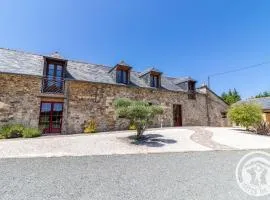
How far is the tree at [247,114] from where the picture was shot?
14.2 m

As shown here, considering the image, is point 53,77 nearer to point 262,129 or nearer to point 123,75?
point 123,75

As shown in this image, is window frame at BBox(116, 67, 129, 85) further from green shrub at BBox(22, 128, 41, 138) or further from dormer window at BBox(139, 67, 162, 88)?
green shrub at BBox(22, 128, 41, 138)

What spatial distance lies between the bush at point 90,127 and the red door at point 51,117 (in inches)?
72.0

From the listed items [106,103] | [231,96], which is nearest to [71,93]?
[106,103]

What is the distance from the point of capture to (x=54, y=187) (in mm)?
3736

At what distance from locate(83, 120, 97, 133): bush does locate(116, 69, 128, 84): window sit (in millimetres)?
4394

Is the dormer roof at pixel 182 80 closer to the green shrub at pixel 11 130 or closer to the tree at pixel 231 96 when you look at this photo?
the green shrub at pixel 11 130

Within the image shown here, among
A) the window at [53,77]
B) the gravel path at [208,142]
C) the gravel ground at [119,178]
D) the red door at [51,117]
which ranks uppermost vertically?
the window at [53,77]

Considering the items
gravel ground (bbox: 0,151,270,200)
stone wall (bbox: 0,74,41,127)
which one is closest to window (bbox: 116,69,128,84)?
stone wall (bbox: 0,74,41,127)

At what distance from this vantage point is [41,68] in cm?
1304

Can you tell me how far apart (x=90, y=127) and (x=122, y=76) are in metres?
5.55

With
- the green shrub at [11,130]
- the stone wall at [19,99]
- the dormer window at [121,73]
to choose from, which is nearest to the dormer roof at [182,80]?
the dormer window at [121,73]

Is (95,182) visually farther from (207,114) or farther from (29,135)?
(207,114)

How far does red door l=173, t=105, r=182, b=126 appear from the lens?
59.0ft
